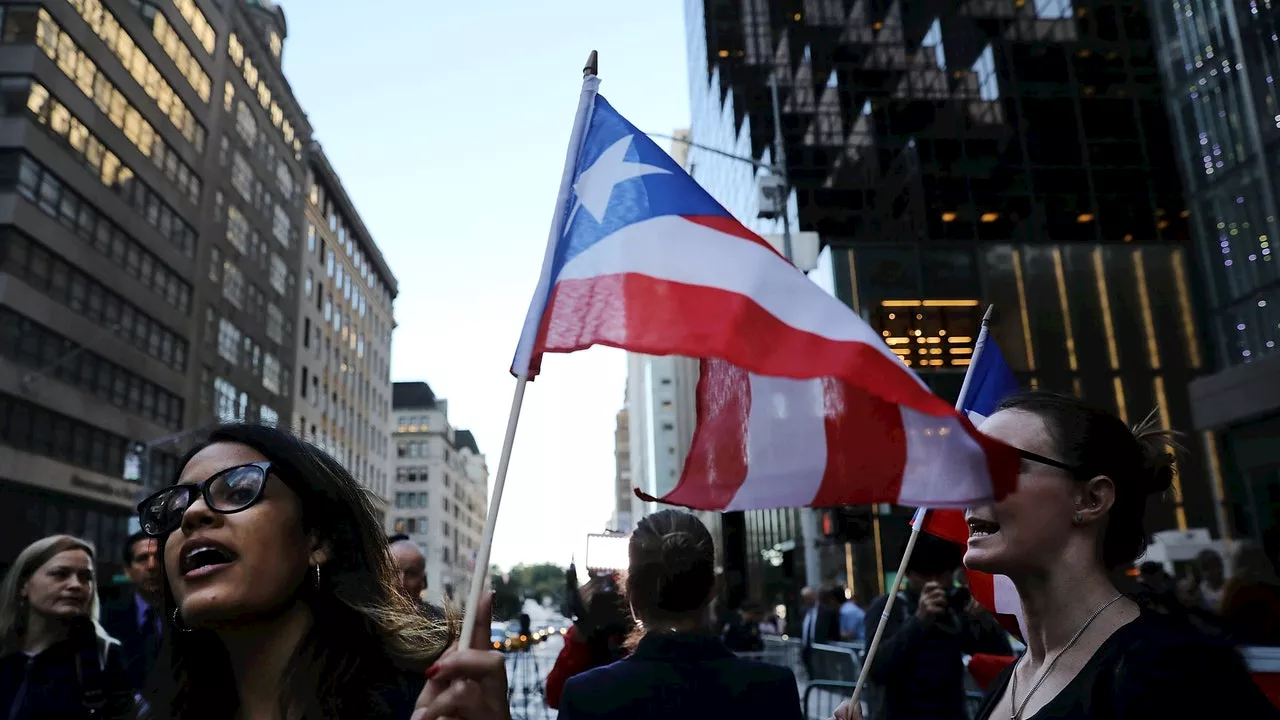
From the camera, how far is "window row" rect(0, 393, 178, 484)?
34.1 m

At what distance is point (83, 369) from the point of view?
3850cm

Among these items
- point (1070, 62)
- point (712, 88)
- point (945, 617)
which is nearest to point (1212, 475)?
point (1070, 62)


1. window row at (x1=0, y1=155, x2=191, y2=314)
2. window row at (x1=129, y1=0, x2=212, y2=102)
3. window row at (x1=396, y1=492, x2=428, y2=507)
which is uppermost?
window row at (x1=129, y1=0, x2=212, y2=102)

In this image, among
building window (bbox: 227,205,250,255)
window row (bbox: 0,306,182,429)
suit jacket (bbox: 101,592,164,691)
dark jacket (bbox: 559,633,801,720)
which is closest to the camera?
dark jacket (bbox: 559,633,801,720)

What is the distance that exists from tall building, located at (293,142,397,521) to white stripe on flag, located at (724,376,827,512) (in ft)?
204

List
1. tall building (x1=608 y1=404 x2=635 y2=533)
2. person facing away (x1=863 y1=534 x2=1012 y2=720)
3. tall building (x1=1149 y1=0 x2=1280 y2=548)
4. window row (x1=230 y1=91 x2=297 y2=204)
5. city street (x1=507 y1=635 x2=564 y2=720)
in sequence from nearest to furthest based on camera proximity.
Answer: person facing away (x1=863 y1=534 x2=1012 y2=720) → city street (x1=507 y1=635 x2=564 y2=720) → tall building (x1=1149 y1=0 x2=1280 y2=548) → window row (x1=230 y1=91 x2=297 y2=204) → tall building (x1=608 y1=404 x2=635 y2=533)

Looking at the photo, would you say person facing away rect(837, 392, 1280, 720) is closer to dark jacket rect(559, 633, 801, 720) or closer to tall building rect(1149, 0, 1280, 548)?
dark jacket rect(559, 633, 801, 720)

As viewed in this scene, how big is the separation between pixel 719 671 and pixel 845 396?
136 centimetres

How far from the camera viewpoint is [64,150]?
36.9 meters

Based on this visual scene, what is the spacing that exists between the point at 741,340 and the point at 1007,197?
35.4 m

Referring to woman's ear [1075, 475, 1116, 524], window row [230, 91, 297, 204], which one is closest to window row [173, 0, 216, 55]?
window row [230, 91, 297, 204]

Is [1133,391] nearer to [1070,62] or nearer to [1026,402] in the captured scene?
[1070,62]

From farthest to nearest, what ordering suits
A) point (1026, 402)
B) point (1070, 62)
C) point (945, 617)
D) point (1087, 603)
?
point (1070, 62)
point (945, 617)
point (1026, 402)
point (1087, 603)

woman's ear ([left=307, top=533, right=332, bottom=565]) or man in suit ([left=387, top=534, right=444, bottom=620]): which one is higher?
woman's ear ([left=307, top=533, right=332, bottom=565])
